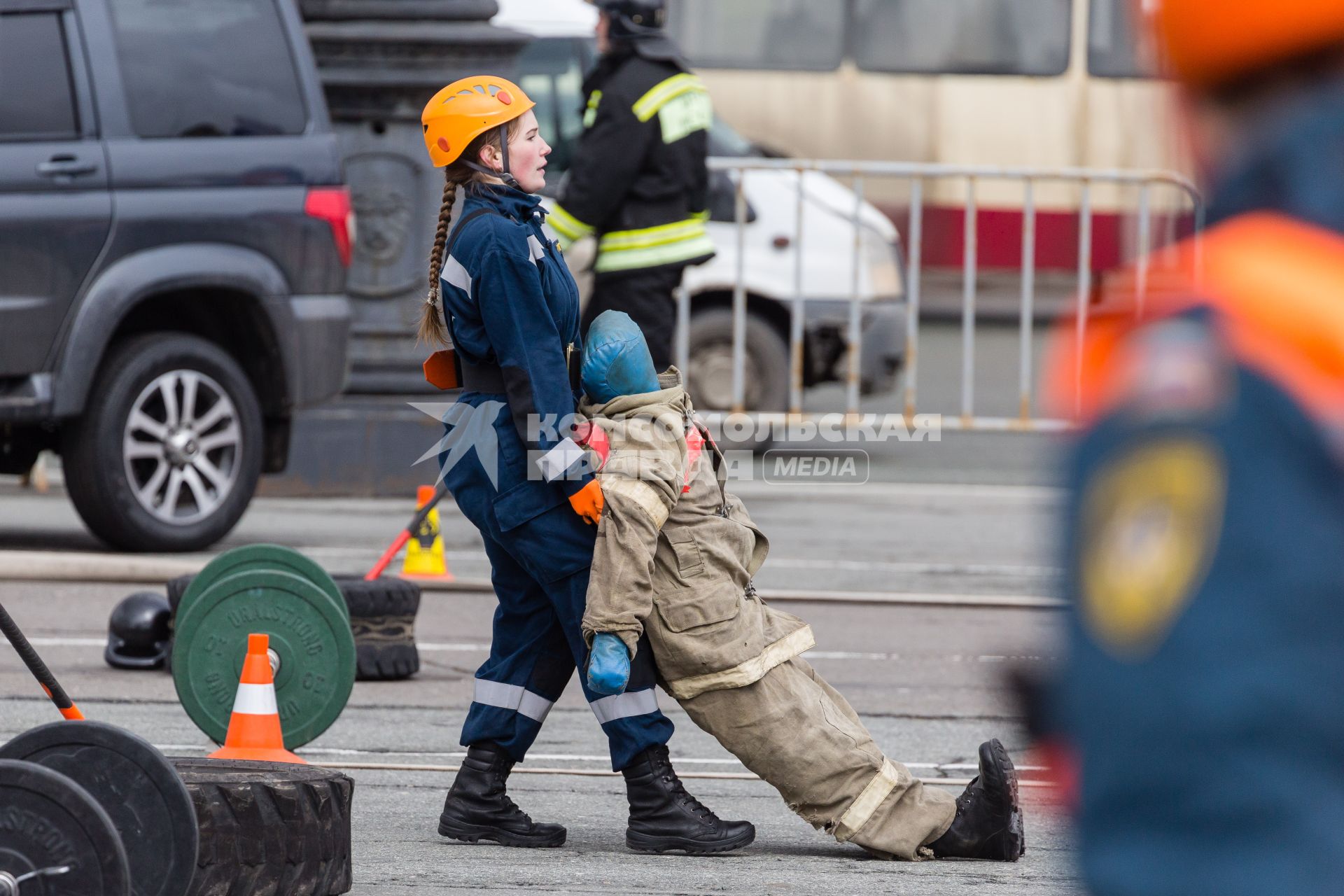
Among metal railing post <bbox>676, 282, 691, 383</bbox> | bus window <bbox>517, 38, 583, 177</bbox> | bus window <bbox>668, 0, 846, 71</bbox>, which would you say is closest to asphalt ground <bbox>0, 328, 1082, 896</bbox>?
metal railing post <bbox>676, 282, 691, 383</bbox>

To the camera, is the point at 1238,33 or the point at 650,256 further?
the point at 650,256

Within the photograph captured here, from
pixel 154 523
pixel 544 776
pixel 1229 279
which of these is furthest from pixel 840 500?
pixel 1229 279

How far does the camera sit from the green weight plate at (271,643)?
202 inches

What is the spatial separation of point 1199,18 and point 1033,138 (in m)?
18.2

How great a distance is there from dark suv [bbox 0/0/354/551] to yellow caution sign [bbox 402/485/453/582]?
1.02 metres

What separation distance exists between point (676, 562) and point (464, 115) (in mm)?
1073

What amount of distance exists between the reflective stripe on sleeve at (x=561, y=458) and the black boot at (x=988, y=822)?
1.04 m

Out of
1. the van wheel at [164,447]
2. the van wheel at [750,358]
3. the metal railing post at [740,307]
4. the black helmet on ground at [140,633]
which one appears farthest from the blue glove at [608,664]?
the van wheel at [750,358]

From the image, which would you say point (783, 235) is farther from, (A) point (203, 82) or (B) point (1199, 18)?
(B) point (1199, 18)

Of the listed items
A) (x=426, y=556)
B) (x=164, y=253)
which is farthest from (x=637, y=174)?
(x=164, y=253)

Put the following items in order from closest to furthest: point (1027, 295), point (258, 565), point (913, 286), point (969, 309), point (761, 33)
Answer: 1. point (258, 565)
2. point (913, 286)
3. point (969, 309)
4. point (1027, 295)
5. point (761, 33)

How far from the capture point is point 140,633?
6.49 meters

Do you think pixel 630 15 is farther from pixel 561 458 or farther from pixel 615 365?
pixel 561 458

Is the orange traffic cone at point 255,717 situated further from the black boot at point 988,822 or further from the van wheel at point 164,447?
the van wheel at point 164,447
